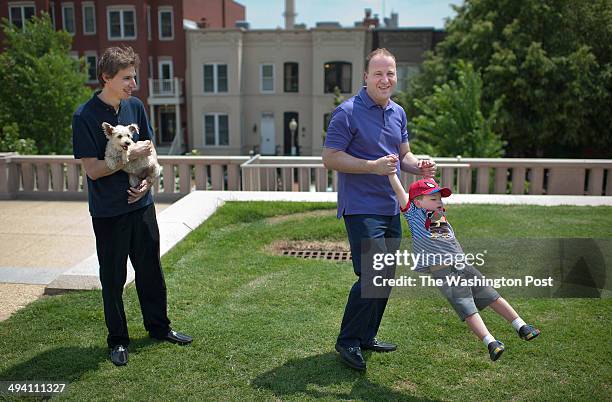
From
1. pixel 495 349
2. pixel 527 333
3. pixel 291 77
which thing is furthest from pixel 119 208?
pixel 291 77

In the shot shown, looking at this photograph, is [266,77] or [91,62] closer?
[266,77]

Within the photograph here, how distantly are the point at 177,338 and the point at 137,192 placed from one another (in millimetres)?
1103

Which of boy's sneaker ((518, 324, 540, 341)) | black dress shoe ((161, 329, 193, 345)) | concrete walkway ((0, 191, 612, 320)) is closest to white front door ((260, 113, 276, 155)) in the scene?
concrete walkway ((0, 191, 612, 320))

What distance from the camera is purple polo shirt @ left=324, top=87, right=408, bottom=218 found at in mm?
3805

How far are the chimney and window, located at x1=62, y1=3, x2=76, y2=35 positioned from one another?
13510 mm

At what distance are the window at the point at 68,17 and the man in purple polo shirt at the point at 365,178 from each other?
3684 cm

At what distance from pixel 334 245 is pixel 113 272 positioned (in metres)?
3.43

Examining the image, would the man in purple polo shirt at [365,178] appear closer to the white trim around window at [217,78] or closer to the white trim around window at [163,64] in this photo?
the white trim around window at [217,78]

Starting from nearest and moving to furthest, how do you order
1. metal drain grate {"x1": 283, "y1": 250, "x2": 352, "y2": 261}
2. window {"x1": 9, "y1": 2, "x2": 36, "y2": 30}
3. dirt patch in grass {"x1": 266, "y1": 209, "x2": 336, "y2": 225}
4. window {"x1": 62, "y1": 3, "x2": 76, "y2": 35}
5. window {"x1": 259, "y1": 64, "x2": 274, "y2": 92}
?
1. metal drain grate {"x1": 283, "y1": 250, "x2": 352, "y2": 261}
2. dirt patch in grass {"x1": 266, "y1": 209, "x2": 336, "y2": 225}
3. window {"x1": 9, "y1": 2, "x2": 36, "y2": 30}
4. window {"x1": 62, "y1": 3, "x2": 76, "y2": 35}
5. window {"x1": 259, "y1": 64, "x2": 274, "y2": 92}

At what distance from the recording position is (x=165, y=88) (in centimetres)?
3675

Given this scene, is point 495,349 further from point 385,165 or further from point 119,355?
point 119,355

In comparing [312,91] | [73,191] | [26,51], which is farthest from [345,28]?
[73,191]

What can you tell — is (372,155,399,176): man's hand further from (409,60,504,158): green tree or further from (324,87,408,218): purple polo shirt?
(409,60,504,158): green tree

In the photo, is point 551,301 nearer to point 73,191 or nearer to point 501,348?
point 501,348
